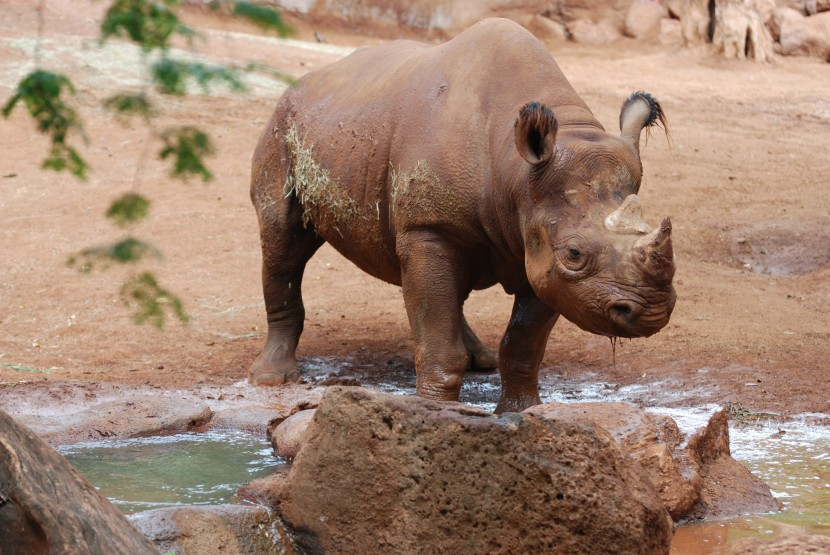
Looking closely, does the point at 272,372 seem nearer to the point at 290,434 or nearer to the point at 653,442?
the point at 290,434

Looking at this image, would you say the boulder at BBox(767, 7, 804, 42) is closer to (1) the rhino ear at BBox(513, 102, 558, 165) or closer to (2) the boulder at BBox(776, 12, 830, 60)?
(2) the boulder at BBox(776, 12, 830, 60)

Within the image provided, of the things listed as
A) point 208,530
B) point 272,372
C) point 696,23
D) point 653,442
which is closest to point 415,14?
point 696,23

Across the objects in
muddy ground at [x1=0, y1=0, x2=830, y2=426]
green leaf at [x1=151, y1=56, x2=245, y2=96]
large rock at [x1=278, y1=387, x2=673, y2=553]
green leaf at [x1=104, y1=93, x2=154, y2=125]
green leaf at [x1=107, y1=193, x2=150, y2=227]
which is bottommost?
muddy ground at [x1=0, y1=0, x2=830, y2=426]

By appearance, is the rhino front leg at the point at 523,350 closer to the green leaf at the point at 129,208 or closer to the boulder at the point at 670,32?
the green leaf at the point at 129,208

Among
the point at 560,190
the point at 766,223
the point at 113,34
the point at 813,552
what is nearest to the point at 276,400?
the point at 560,190

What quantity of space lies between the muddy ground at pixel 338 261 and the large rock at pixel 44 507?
151 cm

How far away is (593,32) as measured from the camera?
23.4 m

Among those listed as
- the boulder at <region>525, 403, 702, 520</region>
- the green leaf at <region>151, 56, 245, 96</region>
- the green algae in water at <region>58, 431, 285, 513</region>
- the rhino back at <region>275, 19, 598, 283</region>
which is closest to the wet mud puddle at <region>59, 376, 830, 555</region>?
the green algae in water at <region>58, 431, 285, 513</region>

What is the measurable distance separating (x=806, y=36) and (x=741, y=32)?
135 cm

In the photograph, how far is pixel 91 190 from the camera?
1357 centimetres

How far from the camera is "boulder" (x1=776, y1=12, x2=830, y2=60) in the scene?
21031mm

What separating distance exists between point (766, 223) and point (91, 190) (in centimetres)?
726

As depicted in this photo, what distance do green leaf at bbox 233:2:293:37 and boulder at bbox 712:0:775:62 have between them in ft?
64.0

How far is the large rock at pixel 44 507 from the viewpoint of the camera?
10.7ft
